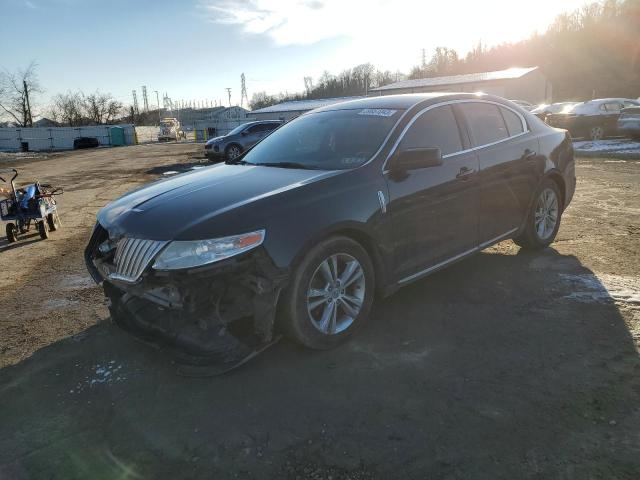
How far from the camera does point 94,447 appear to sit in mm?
2584

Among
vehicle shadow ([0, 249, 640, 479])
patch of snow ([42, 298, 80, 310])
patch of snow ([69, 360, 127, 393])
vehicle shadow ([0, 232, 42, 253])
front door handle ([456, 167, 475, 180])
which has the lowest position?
vehicle shadow ([0, 249, 640, 479])

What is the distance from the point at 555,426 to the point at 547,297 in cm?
190

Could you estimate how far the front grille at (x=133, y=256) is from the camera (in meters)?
3.05

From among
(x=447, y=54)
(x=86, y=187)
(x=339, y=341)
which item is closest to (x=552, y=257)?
(x=339, y=341)

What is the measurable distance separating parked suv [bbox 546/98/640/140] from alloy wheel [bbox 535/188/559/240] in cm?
1712

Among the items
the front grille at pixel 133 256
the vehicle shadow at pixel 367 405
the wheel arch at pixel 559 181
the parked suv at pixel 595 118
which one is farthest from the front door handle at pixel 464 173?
the parked suv at pixel 595 118

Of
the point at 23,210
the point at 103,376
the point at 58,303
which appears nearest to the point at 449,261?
the point at 103,376

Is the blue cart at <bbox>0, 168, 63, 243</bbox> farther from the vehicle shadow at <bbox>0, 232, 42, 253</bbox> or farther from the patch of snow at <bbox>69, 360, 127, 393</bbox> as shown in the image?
the patch of snow at <bbox>69, 360, 127, 393</bbox>

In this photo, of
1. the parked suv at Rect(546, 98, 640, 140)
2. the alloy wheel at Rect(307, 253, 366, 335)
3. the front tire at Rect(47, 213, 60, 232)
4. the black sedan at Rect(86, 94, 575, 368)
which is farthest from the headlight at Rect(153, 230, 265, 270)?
the parked suv at Rect(546, 98, 640, 140)

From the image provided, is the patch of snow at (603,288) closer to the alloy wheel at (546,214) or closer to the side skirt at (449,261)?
the side skirt at (449,261)

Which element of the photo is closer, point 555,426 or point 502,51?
point 555,426

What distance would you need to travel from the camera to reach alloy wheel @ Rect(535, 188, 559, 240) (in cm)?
530

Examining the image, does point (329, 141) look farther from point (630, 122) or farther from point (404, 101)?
point (630, 122)

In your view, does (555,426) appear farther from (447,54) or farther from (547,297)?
(447,54)
